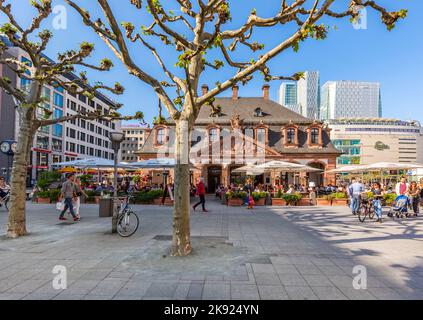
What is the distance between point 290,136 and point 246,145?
21.1 ft

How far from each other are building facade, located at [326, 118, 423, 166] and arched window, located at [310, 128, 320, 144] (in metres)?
82.7

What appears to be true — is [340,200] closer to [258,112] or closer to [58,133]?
[258,112]

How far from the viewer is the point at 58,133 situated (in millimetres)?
56750

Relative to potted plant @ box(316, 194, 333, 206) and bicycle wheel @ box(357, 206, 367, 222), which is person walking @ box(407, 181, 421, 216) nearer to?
bicycle wheel @ box(357, 206, 367, 222)

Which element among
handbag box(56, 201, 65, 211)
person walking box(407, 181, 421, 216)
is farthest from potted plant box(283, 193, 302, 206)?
handbag box(56, 201, 65, 211)

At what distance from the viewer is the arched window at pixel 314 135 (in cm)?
3281

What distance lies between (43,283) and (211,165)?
1053 inches

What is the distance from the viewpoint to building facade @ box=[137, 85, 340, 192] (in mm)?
30500

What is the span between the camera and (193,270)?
211 inches

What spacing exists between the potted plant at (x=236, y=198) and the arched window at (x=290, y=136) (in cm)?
1677

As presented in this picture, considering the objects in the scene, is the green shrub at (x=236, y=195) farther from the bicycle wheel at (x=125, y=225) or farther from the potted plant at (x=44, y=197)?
the potted plant at (x=44, y=197)
